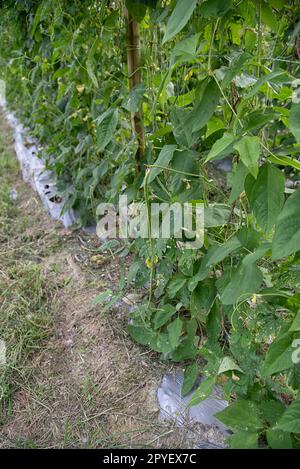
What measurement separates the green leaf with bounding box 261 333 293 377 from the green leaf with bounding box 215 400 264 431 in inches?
5.7

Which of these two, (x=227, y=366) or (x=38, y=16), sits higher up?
(x=38, y=16)

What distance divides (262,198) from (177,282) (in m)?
0.47

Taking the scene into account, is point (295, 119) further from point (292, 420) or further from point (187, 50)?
point (292, 420)

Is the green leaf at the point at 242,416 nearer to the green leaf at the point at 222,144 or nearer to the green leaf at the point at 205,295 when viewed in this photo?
the green leaf at the point at 205,295

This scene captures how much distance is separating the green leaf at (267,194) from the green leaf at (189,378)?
0.61m

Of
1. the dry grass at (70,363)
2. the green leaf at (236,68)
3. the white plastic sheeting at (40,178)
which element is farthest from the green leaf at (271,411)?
the white plastic sheeting at (40,178)

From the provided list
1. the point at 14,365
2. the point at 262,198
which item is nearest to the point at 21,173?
the point at 14,365

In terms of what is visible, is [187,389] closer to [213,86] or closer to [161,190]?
[161,190]

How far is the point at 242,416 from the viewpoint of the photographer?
36.5 inches

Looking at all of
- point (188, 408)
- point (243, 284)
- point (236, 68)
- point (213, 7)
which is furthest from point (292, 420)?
point (213, 7)

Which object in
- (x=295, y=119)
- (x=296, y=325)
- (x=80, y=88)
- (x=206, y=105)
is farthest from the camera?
(x=80, y=88)

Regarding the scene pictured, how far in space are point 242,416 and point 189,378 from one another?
0.34 metres

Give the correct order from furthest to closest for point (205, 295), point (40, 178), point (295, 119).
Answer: point (40, 178) < point (205, 295) < point (295, 119)

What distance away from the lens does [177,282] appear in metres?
1.19
